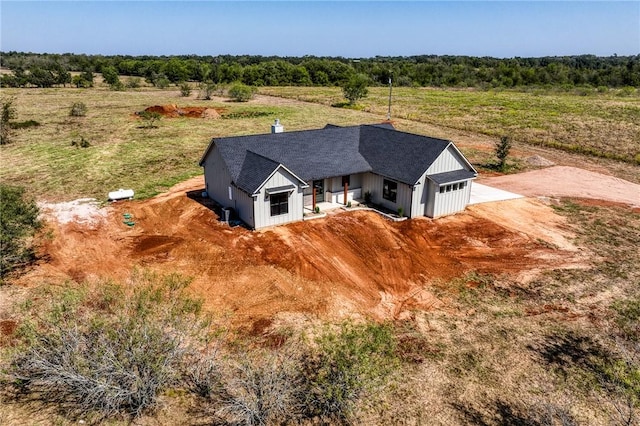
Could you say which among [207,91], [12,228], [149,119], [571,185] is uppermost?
[207,91]

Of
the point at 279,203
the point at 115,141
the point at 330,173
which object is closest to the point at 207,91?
the point at 115,141

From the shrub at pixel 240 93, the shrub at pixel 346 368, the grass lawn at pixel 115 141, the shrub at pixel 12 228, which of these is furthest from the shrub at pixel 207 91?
the shrub at pixel 346 368

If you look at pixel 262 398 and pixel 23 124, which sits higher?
pixel 23 124

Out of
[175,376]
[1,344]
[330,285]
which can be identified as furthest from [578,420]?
[1,344]

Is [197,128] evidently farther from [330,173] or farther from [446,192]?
[446,192]

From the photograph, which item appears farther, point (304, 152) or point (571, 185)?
point (571, 185)

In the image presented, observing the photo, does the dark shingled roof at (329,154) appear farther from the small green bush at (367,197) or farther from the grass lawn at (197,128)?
the grass lawn at (197,128)

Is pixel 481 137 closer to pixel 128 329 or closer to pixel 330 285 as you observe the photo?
pixel 330 285

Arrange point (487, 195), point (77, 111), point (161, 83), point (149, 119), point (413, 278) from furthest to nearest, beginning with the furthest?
point (161, 83) < point (77, 111) < point (149, 119) < point (487, 195) < point (413, 278)
